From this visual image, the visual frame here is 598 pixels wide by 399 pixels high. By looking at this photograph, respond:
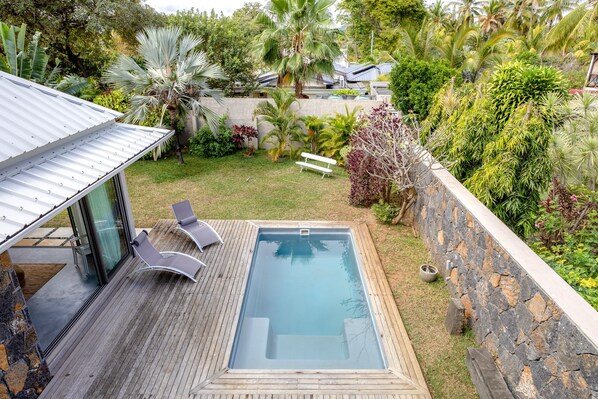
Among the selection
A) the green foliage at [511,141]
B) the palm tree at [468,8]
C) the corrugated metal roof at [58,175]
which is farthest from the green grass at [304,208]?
the palm tree at [468,8]

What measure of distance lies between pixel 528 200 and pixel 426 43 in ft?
37.2

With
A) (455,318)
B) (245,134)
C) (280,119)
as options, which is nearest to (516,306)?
(455,318)

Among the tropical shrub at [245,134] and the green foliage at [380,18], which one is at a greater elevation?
the green foliage at [380,18]

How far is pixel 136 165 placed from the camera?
1388cm

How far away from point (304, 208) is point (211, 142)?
20.6 ft

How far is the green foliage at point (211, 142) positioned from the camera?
1467 centimetres

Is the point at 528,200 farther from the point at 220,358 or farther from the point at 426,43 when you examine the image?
the point at 426,43

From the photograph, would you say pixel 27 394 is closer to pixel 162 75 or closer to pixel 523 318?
pixel 523 318

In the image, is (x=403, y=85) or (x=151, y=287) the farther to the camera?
(x=403, y=85)

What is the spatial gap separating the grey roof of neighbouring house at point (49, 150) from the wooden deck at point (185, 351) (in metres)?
2.58

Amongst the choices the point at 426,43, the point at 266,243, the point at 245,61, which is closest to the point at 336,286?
the point at 266,243

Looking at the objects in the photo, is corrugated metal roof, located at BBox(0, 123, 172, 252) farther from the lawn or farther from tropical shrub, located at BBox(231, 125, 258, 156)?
tropical shrub, located at BBox(231, 125, 258, 156)

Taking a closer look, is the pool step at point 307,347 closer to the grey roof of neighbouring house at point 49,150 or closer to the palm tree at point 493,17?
the grey roof of neighbouring house at point 49,150

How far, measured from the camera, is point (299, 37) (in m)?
14.7
